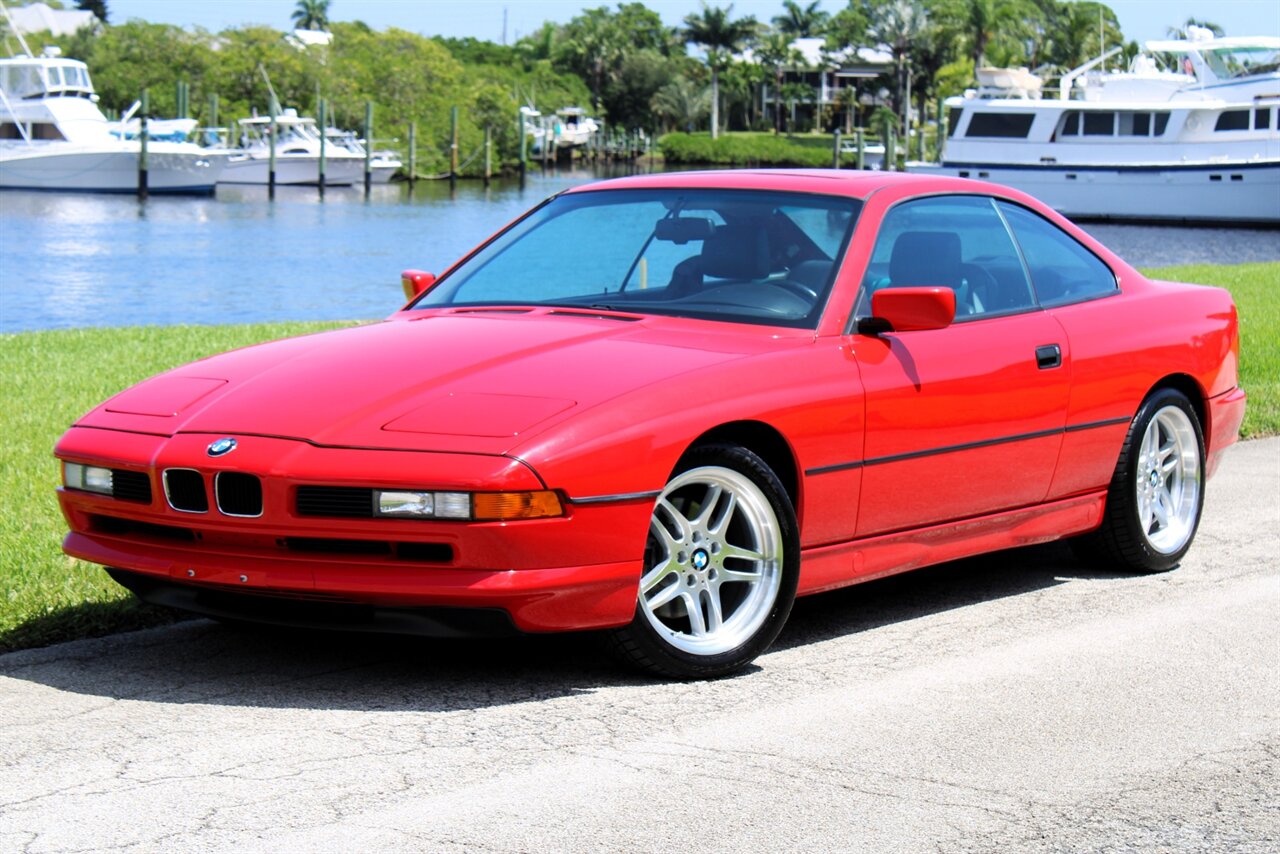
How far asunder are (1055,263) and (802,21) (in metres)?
143

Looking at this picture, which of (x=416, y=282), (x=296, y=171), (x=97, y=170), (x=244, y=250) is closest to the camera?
(x=416, y=282)

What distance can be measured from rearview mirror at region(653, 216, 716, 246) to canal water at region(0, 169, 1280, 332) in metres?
0.38

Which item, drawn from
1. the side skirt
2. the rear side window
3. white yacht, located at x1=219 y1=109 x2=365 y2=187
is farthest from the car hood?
white yacht, located at x1=219 y1=109 x2=365 y2=187

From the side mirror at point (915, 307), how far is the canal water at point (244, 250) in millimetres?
1192

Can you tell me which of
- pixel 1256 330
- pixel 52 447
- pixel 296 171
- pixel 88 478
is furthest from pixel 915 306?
pixel 296 171

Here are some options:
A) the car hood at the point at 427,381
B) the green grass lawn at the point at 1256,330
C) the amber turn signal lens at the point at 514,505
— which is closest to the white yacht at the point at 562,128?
the green grass lawn at the point at 1256,330

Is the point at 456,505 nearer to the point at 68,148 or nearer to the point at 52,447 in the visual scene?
the point at 52,447

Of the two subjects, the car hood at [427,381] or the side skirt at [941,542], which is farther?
the side skirt at [941,542]

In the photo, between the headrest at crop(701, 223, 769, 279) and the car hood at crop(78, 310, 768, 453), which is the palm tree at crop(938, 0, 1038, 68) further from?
the car hood at crop(78, 310, 768, 453)

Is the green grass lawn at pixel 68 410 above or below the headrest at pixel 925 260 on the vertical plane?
below

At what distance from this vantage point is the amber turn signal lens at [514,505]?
14.6 feet

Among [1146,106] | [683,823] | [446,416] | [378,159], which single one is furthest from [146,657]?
[378,159]

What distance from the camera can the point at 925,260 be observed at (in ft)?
19.8

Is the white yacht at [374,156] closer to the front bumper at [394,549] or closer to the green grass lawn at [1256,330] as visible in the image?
the green grass lawn at [1256,330]
